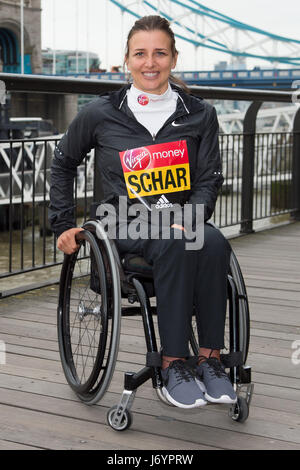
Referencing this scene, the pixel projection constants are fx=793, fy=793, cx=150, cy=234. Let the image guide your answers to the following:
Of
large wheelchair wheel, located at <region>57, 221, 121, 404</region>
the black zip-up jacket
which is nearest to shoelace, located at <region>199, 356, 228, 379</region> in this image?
large wheelchair wheel, located at <region>57, 221, 121, 404</region>

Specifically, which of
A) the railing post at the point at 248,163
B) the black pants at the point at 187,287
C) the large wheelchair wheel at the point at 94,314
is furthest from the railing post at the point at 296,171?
the black pants at the point at 187,287

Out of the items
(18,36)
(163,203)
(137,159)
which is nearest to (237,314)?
(163,203)

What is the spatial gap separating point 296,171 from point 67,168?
12.8 ft

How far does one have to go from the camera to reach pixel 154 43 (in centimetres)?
204

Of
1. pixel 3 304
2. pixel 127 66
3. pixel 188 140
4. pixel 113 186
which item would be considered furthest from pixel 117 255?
pixel 3 304

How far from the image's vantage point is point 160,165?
200 centimetres

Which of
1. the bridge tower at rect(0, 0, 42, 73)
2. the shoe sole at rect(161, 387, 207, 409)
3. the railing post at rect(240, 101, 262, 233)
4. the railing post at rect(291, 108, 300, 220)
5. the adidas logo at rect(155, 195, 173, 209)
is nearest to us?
the shoe sole at rect(161, 387, 207, 409)

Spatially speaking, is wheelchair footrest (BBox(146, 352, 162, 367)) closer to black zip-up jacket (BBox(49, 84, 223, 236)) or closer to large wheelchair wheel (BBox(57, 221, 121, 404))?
large wheelchair wheel (BBox(57, 221, 121, 404))

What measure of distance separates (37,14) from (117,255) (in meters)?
38.5

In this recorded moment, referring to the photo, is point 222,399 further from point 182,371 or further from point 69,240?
point 69,240

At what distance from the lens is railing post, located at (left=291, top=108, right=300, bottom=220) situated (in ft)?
18.6

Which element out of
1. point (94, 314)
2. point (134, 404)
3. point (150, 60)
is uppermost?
point (150, 60)

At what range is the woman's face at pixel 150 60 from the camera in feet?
6.69
